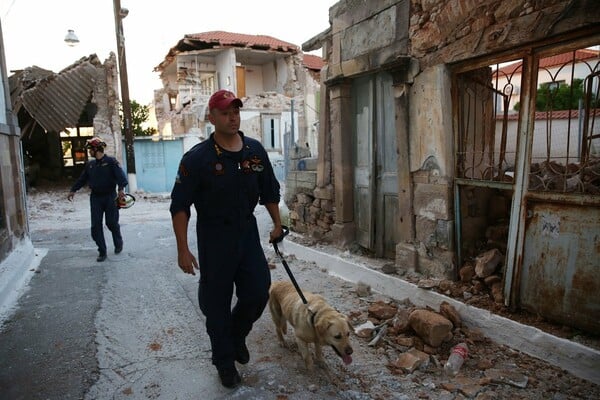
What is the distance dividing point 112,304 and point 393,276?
125 inches

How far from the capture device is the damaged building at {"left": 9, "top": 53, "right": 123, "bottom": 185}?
14609 mm

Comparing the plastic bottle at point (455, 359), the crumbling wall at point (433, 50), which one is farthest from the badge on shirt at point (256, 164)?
the crumbling wall at point (433, 50)

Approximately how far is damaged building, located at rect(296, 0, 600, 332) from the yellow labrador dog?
5.95ft

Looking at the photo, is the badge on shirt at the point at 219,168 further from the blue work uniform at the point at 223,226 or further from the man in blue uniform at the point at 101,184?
the man in blue uniform at the point at 101,184

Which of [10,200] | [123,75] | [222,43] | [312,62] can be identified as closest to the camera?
[10,200]

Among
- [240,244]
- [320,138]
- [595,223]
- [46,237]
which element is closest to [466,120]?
[595,223]

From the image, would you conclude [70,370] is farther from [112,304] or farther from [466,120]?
[466,120]

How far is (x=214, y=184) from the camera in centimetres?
288

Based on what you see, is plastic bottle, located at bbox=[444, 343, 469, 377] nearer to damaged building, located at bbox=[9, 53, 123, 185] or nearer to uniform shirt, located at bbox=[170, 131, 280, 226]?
uniform shirt, located at bbox=[170, 131, 280, 226]

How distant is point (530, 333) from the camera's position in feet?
11.2

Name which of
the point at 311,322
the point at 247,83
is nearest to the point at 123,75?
the point at 247,83

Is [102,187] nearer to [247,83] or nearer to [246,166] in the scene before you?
[246,166]

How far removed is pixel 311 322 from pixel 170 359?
1238 mm

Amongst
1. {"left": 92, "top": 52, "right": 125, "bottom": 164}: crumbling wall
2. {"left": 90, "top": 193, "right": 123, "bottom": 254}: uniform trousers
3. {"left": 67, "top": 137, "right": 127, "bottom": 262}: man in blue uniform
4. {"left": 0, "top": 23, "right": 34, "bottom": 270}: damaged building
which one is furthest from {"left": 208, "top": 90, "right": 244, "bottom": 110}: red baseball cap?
{"left": 92, "top": 52, "right": 125, "bottom": 164}: crumbling wall
